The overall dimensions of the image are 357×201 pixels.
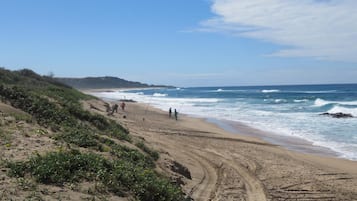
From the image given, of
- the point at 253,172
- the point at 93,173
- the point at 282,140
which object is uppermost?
the point at 93,173

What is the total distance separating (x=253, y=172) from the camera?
13.4m

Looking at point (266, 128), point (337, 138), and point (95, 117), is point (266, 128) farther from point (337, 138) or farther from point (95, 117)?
point (95, 117)

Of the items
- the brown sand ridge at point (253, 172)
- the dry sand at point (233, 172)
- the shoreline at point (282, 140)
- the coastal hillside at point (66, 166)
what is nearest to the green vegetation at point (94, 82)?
the shoreline at point (282, 140)

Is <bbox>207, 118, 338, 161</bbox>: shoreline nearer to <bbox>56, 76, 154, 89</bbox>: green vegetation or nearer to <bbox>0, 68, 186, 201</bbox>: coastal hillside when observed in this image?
<bbox>0, 68, 186, 201</bbox>: coastal hillside

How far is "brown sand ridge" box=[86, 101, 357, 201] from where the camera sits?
10789 millimetres

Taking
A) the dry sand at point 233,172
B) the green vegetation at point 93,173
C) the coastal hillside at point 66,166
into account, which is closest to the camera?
the coastal hillside at point 66,166

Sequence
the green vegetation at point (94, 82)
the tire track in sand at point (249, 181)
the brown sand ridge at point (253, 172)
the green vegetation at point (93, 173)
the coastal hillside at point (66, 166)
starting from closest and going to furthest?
the coastal hillside at point (66, 166) → the green vegetation at point (93, 173) → the tire track in sand at point (249, 181) → the brown sand ridge at point (253, 172) → the green vegetation at point (94, 82)

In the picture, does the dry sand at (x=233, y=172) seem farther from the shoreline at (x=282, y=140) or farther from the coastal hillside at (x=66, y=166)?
the shoreline at (x=282, y=140)

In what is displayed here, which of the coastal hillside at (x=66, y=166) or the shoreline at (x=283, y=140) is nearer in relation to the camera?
the coastal hillside at (x=66, y=166)

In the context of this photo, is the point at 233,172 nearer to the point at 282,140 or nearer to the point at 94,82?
the point at 282,140

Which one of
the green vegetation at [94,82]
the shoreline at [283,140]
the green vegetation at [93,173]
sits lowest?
the shoreline at [283,140]

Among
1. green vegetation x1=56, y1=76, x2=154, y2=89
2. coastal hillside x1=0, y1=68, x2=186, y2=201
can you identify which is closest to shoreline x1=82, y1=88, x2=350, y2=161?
coastal hillside x1=0, y1=68, x2=186, y2=201

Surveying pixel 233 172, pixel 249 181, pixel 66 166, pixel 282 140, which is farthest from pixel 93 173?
pixel 282 140

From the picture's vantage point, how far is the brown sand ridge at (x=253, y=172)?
10.8 meters
